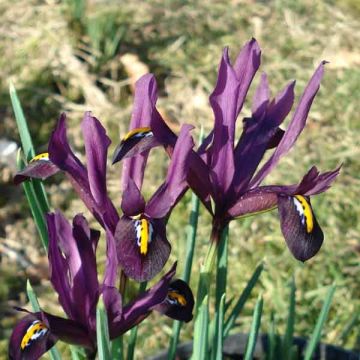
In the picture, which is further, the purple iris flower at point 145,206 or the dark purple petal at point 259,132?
the dark purple petal at point 259,132

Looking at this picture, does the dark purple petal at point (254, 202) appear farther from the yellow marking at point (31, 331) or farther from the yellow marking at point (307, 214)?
the yellow marking at point (31, 331)

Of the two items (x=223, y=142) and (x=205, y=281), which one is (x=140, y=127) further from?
(x=205, y=281)

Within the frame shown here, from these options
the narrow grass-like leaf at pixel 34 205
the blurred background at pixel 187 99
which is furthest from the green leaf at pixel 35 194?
the blurred background at pixel 187 99

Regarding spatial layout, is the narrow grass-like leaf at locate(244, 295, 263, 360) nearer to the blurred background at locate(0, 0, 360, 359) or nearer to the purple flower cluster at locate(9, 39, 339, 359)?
the purple flower cluster at locate(9, 39, 339, 359)

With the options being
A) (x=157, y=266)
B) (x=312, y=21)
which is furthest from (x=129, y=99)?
(x=157, y=266)

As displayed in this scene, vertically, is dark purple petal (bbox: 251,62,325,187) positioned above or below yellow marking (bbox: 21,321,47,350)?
above

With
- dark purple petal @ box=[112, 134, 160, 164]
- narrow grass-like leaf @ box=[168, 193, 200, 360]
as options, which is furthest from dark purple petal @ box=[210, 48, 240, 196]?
narrow grass-like leaf @ box=[168, 193, 200, 360]

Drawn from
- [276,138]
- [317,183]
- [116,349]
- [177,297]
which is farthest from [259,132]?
[116,349]
